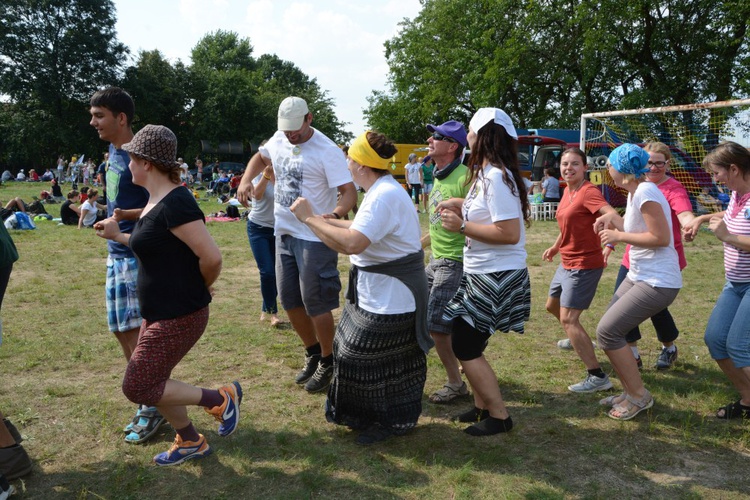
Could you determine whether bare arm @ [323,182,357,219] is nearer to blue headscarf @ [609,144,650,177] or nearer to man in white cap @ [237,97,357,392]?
man in white cap @ [237,97,357,392]

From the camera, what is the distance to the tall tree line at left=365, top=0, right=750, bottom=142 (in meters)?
22.2

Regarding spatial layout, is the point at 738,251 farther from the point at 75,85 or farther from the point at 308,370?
the point at 75,85

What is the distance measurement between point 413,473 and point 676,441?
5.54 ft

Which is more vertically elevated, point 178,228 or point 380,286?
point 178,228

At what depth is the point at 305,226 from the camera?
4473mm

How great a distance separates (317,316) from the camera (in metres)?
4.42

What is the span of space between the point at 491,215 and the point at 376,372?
1147 mm

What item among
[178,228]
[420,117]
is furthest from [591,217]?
[420,117]

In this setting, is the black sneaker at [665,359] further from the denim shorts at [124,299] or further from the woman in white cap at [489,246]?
the denim shorts at [124,299]

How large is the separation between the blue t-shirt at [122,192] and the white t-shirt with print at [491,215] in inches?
79.0

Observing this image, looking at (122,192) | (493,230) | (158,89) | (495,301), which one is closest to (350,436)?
(495,301)

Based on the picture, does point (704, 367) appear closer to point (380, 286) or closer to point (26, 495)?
point (380, 286)

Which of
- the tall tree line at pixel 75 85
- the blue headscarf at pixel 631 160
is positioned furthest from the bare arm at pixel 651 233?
the tall tree line at pixel 75 85

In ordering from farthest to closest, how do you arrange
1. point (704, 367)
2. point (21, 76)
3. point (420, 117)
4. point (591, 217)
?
point (21, 76)
point (420, 117)
point (704, 367)
point (591, 217)
